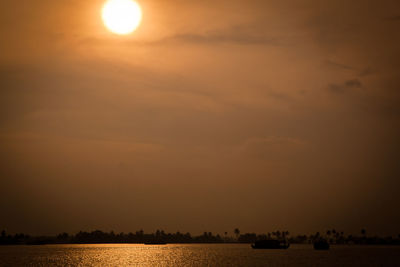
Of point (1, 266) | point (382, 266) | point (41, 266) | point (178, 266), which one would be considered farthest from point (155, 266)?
point (382, 266)

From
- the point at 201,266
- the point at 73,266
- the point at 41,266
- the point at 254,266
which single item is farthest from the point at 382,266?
the point at 41,266

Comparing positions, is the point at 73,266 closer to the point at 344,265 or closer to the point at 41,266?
the point at 41,266

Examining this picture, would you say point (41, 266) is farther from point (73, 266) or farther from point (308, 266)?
point (308, 266)

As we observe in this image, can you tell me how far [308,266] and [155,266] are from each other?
44.3m

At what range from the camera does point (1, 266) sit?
128500 millimetres

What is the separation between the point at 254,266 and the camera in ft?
415

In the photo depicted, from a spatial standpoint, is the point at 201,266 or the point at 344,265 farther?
the point at 344,265

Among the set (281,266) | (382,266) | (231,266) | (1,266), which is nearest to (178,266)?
(231,266)

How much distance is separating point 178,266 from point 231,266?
50.5ft

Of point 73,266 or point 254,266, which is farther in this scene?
point 73,266

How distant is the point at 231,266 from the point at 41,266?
5620 cm

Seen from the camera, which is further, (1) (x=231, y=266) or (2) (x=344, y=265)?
(2) (x=344, y=265)

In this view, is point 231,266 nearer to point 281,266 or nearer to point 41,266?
point 281,266

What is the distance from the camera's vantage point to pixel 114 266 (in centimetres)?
13150
